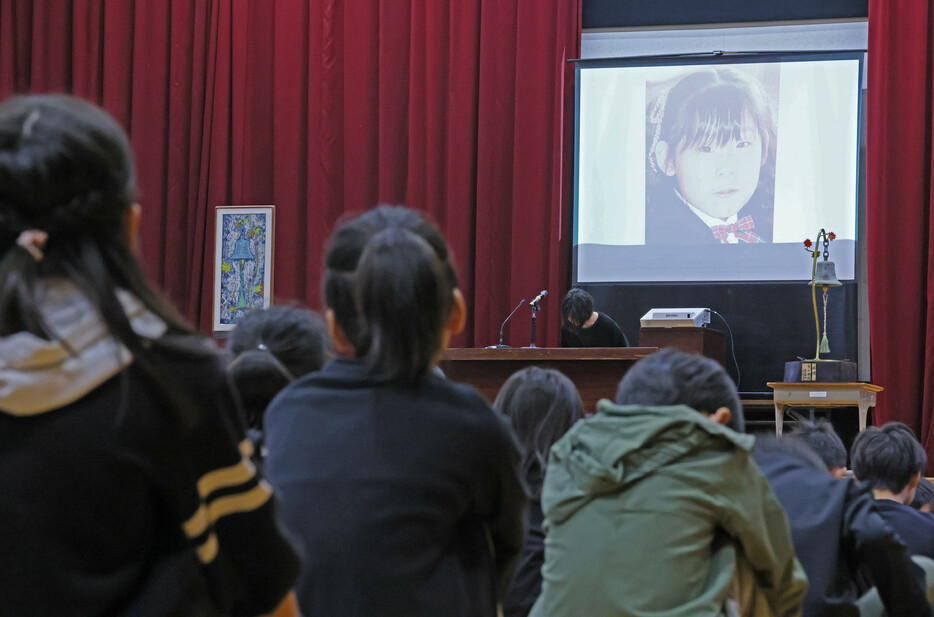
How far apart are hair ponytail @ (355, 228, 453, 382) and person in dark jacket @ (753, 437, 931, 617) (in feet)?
2.84

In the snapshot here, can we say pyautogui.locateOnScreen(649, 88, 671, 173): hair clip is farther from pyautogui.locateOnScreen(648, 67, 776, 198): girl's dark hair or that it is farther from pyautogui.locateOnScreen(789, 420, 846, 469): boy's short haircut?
pyautogui.locateOnScreen(789, 420, 846, 469): boy's short haircut

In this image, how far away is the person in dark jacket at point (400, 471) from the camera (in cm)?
112

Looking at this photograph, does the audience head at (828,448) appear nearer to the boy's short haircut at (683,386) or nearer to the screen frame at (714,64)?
the boy's short haircut at (683,386)

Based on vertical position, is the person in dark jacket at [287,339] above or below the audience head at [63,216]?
below

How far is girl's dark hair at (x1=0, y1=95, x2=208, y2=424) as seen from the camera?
0.74 m

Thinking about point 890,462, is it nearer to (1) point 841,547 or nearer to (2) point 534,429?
(1) point 841,547

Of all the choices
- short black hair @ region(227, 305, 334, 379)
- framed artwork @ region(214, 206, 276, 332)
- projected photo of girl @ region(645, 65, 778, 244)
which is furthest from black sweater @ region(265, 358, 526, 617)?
framed artwork @ region(214, 206, 276, 332)

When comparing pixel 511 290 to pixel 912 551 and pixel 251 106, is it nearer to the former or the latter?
pixel 251 106

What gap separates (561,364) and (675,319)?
2.69 ft

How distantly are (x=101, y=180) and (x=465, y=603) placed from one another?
642 mm

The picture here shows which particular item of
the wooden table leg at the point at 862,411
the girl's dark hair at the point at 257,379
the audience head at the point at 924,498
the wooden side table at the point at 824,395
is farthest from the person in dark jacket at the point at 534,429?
the wooden table leg at the point at 862,411

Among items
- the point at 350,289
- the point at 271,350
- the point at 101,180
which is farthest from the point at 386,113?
the point at 101,180

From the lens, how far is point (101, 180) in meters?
0.77

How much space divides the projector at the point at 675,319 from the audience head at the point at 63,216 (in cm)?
442
